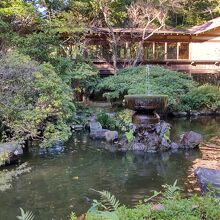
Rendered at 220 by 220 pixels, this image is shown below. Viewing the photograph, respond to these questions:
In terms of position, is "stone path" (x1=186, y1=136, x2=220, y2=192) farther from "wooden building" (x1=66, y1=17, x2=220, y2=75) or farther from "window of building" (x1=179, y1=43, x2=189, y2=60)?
"window of building" (x1=179, y1=43, x2=189, y2=60)

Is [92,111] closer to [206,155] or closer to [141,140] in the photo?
[141,140]

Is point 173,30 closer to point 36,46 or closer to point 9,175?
point 36,46

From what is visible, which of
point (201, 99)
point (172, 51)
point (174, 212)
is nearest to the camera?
point (174, 212)

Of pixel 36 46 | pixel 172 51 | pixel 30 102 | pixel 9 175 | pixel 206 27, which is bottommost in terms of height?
pixel 9 175

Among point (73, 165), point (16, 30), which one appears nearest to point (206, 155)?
point (73, 165)

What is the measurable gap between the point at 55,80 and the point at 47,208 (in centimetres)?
554

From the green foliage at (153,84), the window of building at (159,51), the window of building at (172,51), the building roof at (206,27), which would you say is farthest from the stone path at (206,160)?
the window of building at (172,51)

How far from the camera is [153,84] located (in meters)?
18.7

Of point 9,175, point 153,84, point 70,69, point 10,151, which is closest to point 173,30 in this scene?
point 153,84

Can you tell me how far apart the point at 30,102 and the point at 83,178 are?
10.6 ft

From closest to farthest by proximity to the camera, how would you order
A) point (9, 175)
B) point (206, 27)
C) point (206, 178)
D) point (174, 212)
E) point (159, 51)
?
point (174, 212) < point (206, 178) < point (9, 175) < point (206, 27) < point (159, 51)

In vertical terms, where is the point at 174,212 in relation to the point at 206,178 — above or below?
above

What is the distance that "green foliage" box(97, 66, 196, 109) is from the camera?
18.2 metres

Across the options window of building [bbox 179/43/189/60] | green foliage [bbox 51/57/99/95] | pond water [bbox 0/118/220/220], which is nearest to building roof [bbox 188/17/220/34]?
window of building [bbox 179/43/189/60]
